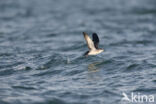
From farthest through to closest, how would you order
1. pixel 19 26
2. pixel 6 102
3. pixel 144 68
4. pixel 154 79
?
pixel 19 26, pixel 144 68, pixel 154 79, pixel 6 102

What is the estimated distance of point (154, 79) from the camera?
42.1 ft

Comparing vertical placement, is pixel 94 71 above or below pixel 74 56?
below

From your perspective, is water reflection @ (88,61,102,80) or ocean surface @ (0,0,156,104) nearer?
ocean surface @ (0,0,156,104)

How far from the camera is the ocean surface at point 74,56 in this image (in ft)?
38.1

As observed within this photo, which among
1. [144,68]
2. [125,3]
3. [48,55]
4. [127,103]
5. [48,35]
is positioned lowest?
[127,103]

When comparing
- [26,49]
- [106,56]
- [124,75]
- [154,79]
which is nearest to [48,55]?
[26,49]

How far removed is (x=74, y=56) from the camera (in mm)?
16484

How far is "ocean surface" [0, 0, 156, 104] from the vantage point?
11.6m

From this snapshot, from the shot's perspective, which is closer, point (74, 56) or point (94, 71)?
point (94, 71)

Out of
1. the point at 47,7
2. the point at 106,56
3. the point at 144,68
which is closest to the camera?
the point at 144,68

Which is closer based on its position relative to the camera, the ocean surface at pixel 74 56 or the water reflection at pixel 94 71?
the ocean surface at pixel 74 56

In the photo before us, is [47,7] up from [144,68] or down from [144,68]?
up

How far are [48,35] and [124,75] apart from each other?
9295 mm

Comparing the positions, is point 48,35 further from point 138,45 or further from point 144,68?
point 144,68
